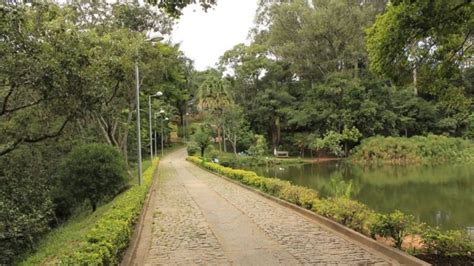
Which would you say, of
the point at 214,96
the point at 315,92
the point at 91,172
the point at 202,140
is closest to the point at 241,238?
the point at 91,172

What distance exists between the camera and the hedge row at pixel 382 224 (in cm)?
701

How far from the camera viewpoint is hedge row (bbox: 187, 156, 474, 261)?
7.01m

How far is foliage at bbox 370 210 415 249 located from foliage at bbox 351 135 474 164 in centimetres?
4027

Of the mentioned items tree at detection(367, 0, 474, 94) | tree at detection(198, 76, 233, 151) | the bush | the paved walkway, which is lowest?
the paved walkway

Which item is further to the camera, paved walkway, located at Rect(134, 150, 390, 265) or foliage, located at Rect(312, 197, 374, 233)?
foliage, located at Rect(312, 197, 374, 233)

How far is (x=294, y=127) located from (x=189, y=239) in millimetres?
48156

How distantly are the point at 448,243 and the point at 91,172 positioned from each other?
1567 centimetres

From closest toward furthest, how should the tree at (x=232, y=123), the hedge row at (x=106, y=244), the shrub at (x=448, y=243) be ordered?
the hedge row at (x=106, y=244)
the shrub at (x=448, y=243)
the tree at (x=232, y=123)

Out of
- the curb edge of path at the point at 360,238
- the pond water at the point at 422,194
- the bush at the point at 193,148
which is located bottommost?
the pond water at the point at 422,194

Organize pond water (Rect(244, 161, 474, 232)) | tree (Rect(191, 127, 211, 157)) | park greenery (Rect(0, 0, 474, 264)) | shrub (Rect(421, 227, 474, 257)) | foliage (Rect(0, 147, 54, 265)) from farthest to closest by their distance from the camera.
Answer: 1. tree (Rect(191, 127, 211, 157))
2. pond water (Rect(244, 161, 474, 232))
3. foliage (Rect(0, 147, 54, 265))
4. park greenery (Rect(0, 0, 474, 264))
5. shrub (Rect(421, 227, 474, 257))

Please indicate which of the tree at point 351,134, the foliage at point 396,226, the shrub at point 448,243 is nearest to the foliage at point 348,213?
the foliage at point 396,226

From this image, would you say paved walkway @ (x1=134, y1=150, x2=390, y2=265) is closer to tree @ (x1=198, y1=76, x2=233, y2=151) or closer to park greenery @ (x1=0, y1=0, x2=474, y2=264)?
park greenery @ (x1=0, y1=0, x2=474, y2=264)

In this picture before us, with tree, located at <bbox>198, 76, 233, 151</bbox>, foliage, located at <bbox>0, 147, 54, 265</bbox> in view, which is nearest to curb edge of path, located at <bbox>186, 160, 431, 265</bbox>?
foliage, located at <bbox>0, 147, 54, 265</bbox>

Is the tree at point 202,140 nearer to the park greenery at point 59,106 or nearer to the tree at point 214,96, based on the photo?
the tree at point 214,96
